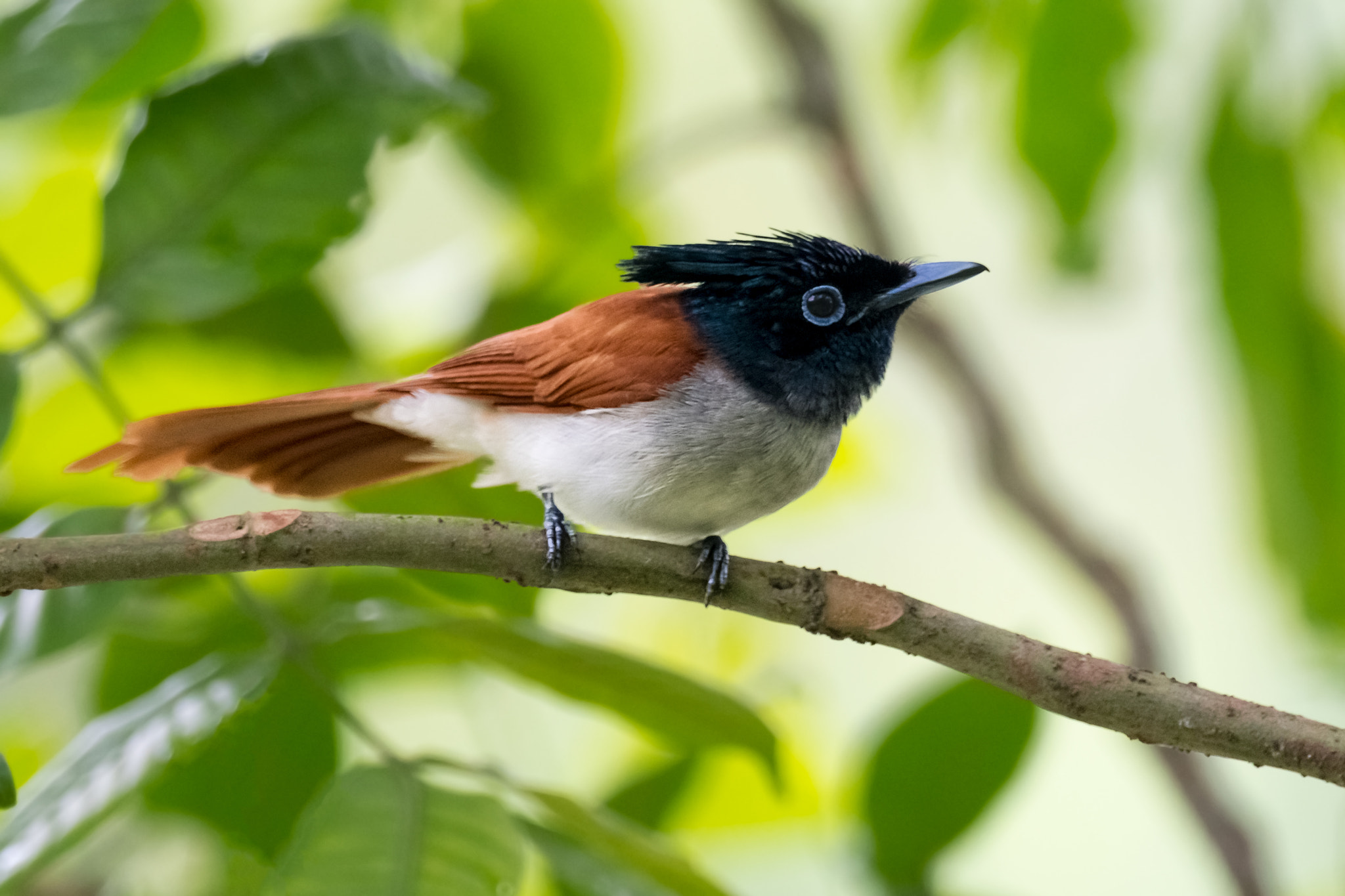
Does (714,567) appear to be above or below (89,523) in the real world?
below

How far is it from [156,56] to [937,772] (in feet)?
4.01

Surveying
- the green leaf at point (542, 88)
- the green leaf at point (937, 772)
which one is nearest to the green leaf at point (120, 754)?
the green leaf at point (937, 772)

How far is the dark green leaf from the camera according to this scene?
3.32 feet

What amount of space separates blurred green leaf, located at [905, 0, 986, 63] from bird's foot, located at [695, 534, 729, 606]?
93 centimetres

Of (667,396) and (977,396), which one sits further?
(977,396)

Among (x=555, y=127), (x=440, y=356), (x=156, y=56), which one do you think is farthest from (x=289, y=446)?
(x=555, y=127)

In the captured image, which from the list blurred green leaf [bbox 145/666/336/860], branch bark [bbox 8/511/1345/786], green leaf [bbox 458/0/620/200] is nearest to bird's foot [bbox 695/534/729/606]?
branch bark [bbox 8/511/1345/786]

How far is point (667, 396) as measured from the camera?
1207mm

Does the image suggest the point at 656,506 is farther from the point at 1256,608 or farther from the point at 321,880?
the point at 1256,608

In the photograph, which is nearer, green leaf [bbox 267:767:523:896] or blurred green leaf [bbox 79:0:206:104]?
green leaf [bbox 267:767:523:896]

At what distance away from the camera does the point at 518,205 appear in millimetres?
1749

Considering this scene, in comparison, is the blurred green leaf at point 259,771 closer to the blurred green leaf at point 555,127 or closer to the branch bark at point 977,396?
the blurred green leaf at point 555,127

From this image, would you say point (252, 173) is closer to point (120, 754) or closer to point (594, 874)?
point (120, 754)

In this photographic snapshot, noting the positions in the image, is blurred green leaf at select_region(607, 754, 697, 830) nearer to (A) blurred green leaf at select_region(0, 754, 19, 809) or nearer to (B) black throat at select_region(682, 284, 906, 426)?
(B) black throat at select_region(682, 284, 906, 426)
